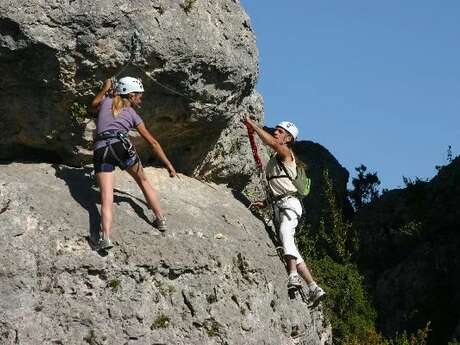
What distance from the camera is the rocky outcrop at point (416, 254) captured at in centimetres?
2055

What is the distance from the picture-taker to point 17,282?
11266 millimetres

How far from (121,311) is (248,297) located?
218 cm

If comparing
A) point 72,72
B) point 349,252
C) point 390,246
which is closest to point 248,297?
point 72,72

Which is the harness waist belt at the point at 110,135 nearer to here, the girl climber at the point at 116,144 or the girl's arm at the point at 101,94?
the girl climber at the point at 116,144

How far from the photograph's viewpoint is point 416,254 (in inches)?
880

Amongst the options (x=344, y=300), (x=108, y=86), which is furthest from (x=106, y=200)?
(x=344, y=300)

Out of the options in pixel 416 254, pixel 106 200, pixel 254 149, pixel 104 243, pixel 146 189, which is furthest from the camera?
pixel 416 254

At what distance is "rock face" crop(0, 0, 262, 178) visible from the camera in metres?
12.3

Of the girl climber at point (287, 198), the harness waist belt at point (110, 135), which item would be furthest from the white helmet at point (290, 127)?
the harness waist belt at point (110, 135)

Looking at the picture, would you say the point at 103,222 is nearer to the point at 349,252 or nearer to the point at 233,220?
the point at 233,220

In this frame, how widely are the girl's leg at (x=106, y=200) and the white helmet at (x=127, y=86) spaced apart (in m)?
1.24

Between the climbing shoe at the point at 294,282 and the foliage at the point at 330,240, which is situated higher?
the foliage at the point at 330,240

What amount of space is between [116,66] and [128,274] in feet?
10.4

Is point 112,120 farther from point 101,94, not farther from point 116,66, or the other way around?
point 116,66
